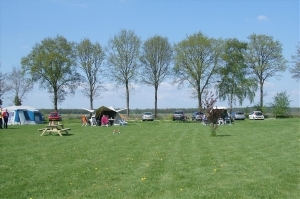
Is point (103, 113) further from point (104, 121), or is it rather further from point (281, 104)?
point (281, 104)

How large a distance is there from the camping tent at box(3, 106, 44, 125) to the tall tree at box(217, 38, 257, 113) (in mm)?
28101

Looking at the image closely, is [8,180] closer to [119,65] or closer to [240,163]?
[240,163]

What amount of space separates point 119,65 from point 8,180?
49.8 meters

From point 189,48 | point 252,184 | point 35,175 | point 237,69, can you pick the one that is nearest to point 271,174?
point 252,184

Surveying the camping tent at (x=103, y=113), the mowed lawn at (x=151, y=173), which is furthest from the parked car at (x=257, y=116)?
the mowed lawn at (x=151, y=173)

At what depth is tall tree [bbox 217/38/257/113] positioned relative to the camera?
61.8 m

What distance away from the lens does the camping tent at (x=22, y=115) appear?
47750 mm

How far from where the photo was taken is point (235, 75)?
62.3 meters

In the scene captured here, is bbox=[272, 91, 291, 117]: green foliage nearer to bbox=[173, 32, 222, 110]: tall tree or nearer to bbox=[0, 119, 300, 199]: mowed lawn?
bbox=[173, 32, 222, 110]: tall tree

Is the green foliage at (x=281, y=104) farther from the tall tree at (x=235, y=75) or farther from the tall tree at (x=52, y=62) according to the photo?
the tall tree at (x=52, y=62)

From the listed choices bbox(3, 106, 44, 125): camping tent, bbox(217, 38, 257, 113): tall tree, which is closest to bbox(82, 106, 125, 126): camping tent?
bbox(3, 106, 44, 125): camping tent

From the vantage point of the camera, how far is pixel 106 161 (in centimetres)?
1222

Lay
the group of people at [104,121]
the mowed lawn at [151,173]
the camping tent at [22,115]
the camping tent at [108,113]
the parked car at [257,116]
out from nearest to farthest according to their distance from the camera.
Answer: the mowed lawn at [151,173], the group of people at [104,121], the camping tent at [108,113], the camping tent at [22,115], the parked car at [257,116]

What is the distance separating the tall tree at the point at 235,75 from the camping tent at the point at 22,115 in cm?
2810
